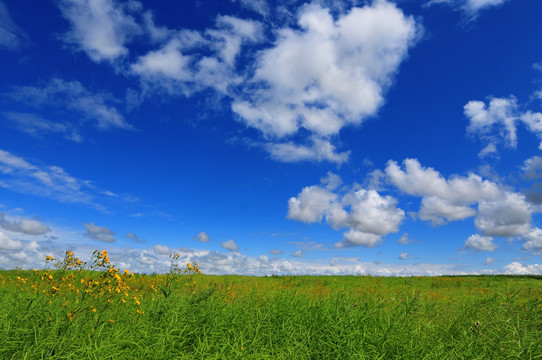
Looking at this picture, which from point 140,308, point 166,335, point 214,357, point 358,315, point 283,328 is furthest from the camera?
point 140,308

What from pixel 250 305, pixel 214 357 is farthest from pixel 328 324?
pixel 214 357

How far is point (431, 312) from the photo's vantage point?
698cm

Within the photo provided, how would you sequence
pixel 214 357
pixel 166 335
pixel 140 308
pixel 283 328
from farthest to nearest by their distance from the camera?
pixel 140 308 → pixel 283 328 → pixel 166 335 → pixel 214 357

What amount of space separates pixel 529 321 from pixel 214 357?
507 cm

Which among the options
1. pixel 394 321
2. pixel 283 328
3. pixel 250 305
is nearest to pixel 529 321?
pixel 394 321

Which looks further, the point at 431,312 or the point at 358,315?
the point at 431,312

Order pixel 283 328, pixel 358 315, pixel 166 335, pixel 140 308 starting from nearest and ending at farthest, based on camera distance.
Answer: pixel 166 335 < pixel 283 328 < pixel 358 315 < pixel 140 308

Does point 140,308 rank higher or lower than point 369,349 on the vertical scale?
higher

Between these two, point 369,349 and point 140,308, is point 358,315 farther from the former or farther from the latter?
point 140,308

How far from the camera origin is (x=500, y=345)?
544cm

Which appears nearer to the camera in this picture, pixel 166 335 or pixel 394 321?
pixel 166 335

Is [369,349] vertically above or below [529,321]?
below

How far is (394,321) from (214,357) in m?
3.17

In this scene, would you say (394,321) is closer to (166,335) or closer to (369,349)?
(369,349)
